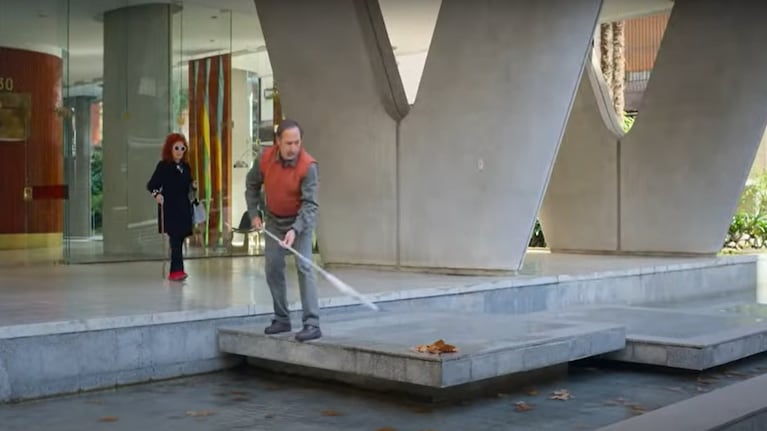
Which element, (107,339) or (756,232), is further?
(756,232)

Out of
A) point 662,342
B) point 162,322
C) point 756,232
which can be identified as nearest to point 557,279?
point 662,342

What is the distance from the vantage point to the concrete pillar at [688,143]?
1505cm

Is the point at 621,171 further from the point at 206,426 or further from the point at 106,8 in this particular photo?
the point at 206,426

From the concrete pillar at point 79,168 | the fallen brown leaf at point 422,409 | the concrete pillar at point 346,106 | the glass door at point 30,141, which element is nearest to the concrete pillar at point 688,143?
the concrete pillar at point 346,106

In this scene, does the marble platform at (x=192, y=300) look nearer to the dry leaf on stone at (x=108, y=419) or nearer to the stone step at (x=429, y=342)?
the stone step at (x=429, y=342)

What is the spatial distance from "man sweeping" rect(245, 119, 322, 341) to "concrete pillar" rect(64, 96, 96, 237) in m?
9.18

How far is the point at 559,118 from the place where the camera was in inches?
447

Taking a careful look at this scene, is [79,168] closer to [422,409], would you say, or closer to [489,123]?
[489,123]

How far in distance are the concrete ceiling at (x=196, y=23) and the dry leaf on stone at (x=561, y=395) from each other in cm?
1121

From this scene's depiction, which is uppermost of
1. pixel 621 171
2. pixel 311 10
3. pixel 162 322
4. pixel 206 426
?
pixel 311 10

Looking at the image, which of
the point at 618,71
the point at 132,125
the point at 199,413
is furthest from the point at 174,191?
the point at 618,71

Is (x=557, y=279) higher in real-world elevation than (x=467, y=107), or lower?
lower

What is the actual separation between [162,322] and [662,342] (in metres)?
3.86

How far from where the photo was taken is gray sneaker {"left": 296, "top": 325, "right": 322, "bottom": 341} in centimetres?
704
